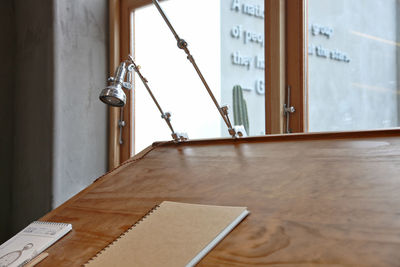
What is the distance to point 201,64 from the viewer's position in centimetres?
290

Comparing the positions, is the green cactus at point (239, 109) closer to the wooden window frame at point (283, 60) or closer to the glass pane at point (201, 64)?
the glass pane at point (201, 64)

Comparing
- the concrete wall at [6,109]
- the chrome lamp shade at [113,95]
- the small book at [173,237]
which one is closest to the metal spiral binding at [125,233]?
Answer: the small book at [173,237]

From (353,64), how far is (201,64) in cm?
102

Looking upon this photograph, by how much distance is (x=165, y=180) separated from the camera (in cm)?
133

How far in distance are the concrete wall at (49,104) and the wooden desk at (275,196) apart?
5.83 ft

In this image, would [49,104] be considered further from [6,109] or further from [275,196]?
[275,196]

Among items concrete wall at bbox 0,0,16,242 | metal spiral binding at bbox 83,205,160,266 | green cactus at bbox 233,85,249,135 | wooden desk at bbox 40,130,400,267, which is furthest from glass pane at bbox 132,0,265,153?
metal spiral binding at bbox 83,205,160,266

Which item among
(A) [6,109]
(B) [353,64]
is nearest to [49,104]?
(A) [6,109]

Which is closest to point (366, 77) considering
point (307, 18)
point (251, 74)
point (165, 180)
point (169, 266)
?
point (307, 18)

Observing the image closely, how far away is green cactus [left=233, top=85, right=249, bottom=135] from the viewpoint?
8.58ft

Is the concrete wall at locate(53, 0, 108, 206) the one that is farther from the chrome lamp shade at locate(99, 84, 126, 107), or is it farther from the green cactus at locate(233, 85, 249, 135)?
the chrome lamp shade at locate(99, 84, 126, 107)

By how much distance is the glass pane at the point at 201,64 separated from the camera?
260cm

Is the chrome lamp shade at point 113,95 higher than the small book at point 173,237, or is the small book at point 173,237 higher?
the chrome lamp shade at point 113,95

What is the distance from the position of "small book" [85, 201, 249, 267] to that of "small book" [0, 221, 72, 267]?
0.66 feet
